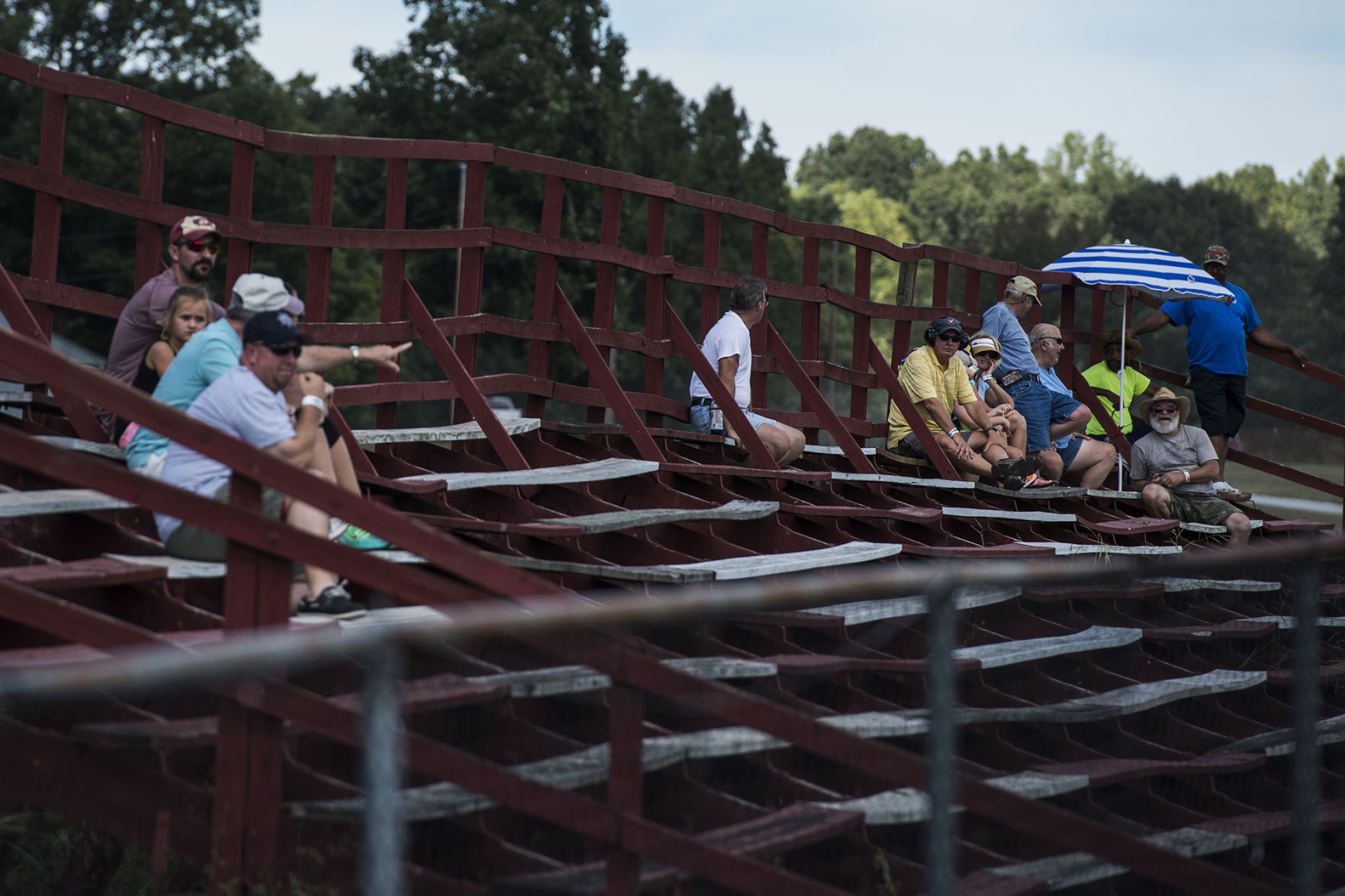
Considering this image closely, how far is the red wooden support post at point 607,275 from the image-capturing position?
306 inches

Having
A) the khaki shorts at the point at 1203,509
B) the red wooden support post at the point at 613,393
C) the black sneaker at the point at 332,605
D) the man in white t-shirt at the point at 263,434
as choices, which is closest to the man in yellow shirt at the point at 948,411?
the khaki shorts at the point at 1203,509

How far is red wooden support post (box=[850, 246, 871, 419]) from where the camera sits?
938 centimetres

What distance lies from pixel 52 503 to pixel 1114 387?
8105 millimetres

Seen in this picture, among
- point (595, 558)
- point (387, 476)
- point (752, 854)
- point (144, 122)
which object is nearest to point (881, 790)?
point (752, 854)

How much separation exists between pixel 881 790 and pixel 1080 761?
505mm

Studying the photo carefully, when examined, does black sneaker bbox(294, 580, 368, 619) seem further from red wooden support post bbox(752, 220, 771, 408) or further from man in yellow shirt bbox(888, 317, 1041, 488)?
man in yellow shirt bbox(888, 317, 1041, 488)

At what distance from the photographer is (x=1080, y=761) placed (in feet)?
9.02

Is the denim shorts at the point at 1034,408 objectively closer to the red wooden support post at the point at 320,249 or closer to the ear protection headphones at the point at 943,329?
the ear protection headphones at the point at 943,329

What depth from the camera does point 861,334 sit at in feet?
30.9

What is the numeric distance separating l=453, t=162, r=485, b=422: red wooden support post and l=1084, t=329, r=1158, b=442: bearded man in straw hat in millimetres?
5165

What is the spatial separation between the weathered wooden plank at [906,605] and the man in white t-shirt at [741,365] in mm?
4873

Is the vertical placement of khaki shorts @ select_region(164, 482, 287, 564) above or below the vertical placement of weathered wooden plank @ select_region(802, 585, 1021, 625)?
below

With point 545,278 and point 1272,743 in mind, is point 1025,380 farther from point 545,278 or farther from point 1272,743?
point 1272,743

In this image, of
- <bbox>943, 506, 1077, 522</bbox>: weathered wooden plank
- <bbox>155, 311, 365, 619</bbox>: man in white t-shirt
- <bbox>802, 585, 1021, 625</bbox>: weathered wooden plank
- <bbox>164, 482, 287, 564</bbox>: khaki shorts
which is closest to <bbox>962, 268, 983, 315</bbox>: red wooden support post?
<bbox>943, 506, 1077, 522</bbox>: weathered wooden plank
